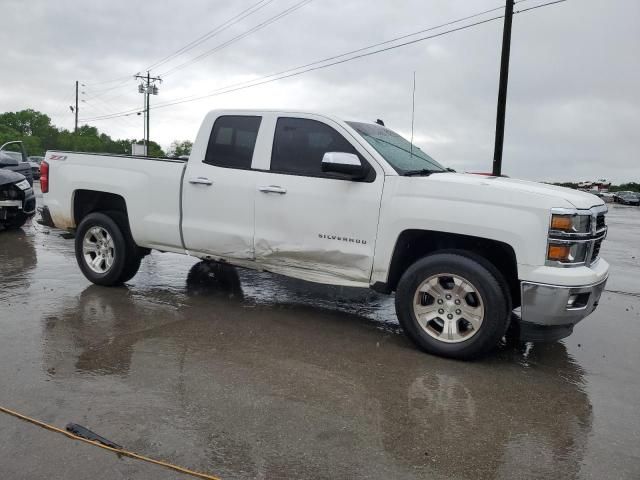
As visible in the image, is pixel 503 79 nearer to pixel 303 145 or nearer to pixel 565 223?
pixel 303 145

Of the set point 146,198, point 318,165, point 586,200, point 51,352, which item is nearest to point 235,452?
point 51,352

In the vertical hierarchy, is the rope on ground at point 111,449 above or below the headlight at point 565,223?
below

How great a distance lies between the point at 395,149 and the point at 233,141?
1.60 m

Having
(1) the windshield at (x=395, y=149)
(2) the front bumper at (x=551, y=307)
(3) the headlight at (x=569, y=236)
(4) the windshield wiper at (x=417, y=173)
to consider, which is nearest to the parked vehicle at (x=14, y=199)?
(1) the windshield at (x=395, y=149)

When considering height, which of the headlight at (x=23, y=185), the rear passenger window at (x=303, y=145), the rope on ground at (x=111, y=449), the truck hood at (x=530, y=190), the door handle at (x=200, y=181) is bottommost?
the rope on ground at (x=111, y=449)

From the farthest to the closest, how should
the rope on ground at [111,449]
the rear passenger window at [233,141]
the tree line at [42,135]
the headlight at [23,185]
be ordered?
1. the tree line at [42,135]
2. the headlight at [23,185]
3. the rear passenger window at [233,141]
4. the rope on ground at [111,449]

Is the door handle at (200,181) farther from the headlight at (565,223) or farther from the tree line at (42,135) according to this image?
the tree line at (42,135)

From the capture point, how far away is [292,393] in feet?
12.1

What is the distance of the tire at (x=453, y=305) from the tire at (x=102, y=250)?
10.6ft

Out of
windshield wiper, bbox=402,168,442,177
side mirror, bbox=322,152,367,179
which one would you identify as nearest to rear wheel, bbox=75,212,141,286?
side mirror, bbox=322,152,367,179

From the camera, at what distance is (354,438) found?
3.13 meters

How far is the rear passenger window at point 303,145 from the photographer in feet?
16.7

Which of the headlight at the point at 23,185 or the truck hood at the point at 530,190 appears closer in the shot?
the truck hood at the point at 530,190

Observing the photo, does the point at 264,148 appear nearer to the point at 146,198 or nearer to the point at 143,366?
the point at 146,198
